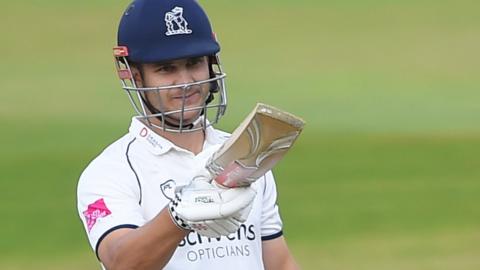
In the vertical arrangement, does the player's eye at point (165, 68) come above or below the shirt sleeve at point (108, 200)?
above

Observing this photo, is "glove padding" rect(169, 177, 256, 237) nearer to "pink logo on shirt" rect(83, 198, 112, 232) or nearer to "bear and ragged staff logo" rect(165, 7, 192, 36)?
"pink logo on shirt" rect(83, 198, 112, 232)

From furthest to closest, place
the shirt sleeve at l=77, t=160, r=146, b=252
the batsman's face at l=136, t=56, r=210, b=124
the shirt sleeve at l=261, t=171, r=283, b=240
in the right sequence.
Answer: the shirt sleeve at l=261, t=171, r=283, b=240, the batsman's face at l=136, t=56, r=210, b=124, the shirt sleeve at l=77, t=160, r=146, b=252

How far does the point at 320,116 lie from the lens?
46.2ft

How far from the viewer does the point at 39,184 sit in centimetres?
1035

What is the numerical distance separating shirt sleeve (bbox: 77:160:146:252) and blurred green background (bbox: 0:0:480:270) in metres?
4.94

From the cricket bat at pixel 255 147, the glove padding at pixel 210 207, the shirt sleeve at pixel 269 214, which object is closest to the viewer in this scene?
the cricket bat at pixel 255 147

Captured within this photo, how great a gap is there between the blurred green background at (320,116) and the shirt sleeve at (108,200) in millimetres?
4936

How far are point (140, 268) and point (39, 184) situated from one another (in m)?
7.32

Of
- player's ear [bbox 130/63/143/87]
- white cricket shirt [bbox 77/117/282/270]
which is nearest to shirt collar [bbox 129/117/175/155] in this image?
white cricket shirt [bbox 77/117/282/270]

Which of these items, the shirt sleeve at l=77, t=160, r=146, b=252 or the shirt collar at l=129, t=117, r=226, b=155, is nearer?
the shirt sleeve at l=77, t=160, r=146, b=252

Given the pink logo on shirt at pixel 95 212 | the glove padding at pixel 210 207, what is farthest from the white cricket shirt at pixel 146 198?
the glove padding at pixel 210 207

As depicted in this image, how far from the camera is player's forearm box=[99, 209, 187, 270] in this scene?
10.0ft

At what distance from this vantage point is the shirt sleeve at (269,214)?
3670 millimetres

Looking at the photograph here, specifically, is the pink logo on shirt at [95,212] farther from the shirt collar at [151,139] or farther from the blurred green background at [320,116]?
the blurred green background at [320,116]
